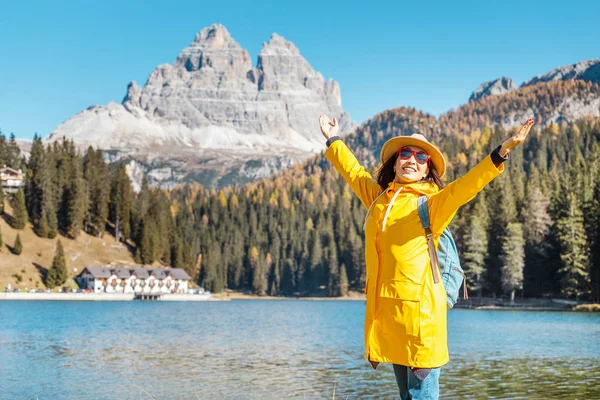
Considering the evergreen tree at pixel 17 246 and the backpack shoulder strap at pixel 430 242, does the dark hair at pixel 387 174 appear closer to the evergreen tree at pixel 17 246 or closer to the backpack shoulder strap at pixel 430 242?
the backpack shoulder strap at pixel 430 242

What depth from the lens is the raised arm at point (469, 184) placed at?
6.06m

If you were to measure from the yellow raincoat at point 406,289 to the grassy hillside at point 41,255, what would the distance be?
113m

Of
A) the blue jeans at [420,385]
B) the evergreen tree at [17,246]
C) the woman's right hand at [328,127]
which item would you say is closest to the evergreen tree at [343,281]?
the evergreen tree at [17,246]

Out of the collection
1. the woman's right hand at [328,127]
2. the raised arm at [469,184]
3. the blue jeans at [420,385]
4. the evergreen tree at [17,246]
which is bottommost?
the blue jeans at [420,385]

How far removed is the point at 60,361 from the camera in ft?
108

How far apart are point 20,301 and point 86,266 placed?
79.1 feet

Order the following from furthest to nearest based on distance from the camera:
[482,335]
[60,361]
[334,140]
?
[482,335] → [60,361] → [334,140]

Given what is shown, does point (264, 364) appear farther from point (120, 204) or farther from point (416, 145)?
point (120, 204)

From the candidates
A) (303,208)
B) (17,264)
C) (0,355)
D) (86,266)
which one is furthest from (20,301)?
(303,208)

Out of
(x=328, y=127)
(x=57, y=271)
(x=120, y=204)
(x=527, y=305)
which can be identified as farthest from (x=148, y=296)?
(x=328, y=127)

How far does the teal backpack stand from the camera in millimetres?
6520

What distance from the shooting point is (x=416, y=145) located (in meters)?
7.08

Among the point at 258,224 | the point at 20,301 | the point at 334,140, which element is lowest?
the point at 20,301

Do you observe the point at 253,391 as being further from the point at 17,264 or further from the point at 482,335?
the point at 17,264
